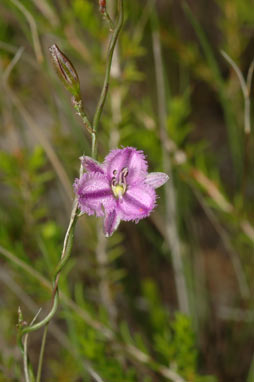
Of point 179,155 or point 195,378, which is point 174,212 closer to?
point 179,155

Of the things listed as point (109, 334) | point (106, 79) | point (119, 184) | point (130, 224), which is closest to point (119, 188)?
point (119, 184)

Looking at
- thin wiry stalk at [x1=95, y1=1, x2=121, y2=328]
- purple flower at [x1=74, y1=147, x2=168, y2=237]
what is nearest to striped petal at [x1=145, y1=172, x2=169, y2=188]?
purple flower at [x1=74, y1=147, x2=168, y2=237]

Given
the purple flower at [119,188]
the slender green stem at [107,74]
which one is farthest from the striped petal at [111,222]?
the slender green stem at [107,74]

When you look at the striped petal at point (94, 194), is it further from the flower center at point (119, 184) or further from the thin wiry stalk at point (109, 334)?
the thin wiry stalk at point (109, 334)

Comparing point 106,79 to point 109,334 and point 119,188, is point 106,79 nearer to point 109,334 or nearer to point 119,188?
point 119,188

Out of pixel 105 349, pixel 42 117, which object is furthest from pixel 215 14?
pixel 105 349

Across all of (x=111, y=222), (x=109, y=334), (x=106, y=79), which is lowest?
(x=109, y=334)
